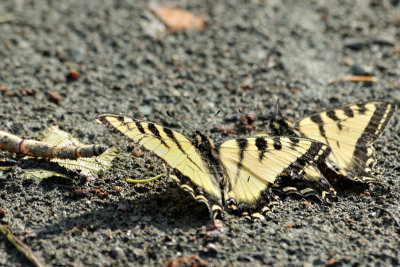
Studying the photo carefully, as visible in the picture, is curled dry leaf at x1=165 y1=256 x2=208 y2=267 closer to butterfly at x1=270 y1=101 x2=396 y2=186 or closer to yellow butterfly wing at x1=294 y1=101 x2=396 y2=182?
butterfly at x1=270 y1=101 x2=396 y2=186

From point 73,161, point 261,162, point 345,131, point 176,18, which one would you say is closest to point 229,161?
point 261,162

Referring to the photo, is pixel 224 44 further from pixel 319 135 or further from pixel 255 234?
pixel 255 234

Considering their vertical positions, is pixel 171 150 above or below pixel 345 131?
below

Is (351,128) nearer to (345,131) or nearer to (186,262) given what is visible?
(345,131)

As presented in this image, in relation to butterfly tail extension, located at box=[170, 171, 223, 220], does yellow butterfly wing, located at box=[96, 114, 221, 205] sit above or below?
above

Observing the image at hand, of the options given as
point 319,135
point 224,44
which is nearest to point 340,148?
point 319,135

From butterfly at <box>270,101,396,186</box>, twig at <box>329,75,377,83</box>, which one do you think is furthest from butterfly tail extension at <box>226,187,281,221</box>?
twig at <box>329,75,377,83</box>

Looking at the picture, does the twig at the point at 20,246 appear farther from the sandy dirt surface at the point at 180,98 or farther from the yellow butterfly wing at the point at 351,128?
the yellow butterfly wing at the point at 351,128
